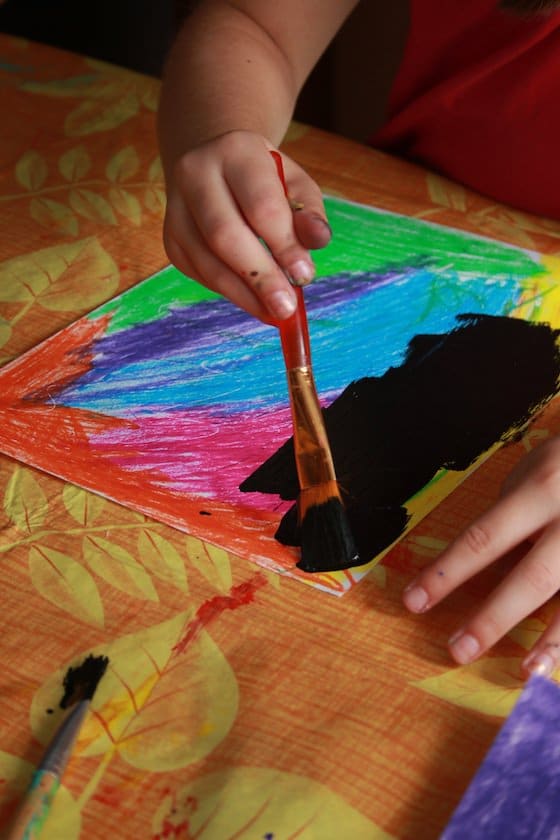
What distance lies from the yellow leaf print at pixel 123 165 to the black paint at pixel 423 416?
1.16 feet

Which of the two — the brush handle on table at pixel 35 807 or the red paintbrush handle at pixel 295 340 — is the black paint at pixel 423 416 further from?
the brush handle on table at pixel 35 807

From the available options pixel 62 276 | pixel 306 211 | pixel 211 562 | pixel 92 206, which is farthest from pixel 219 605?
pixel 92 206

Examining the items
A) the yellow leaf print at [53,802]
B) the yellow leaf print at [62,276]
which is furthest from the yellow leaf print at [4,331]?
the yellow leaf print at [53,802]

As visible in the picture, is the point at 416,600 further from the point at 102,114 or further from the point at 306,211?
the point at 102,114

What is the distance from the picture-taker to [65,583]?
0.50 metres

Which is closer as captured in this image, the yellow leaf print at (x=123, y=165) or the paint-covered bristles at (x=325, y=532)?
the paint-covered bristles at (x=325, y=532)

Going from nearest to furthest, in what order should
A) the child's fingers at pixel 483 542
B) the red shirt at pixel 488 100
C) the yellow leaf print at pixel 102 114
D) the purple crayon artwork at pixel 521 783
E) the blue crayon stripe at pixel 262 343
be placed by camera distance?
the purple crayon artwork at pixel 521 783 → the child's fingers at pixel 483 542 → the blue crayon stripe at pixel 262 343 → the red shirt at pixel 488 100 → the yellow leaf print at pixel 102 114

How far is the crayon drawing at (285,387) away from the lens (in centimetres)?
55

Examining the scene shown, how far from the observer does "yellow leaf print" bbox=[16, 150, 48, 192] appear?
864 millimetres

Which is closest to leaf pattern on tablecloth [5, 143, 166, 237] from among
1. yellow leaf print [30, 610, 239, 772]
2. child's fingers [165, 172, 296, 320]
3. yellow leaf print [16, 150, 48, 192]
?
yellow leaf print [16, 150, 48, 192]

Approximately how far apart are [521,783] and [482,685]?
0.06 meters

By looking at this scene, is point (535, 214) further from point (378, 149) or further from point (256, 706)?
point (256, 706)

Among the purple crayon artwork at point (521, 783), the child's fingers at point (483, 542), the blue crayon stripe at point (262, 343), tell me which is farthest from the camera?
the blue crayon stripe at point (262, 343)

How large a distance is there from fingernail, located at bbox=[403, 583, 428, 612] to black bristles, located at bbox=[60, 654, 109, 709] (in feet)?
0.49
